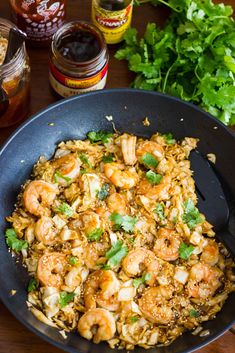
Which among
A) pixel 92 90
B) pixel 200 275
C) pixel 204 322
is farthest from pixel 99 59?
pixel 204 322

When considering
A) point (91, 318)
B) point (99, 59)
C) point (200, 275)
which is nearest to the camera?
point (91, 318)

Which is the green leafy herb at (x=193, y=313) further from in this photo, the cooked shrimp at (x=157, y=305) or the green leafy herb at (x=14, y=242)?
the green leafy herb at (x=14, y=242)

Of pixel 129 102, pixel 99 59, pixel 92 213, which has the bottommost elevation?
pixel 92 213

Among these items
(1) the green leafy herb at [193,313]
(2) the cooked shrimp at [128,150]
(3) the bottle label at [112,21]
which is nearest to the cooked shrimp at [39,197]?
(2) the cooked shrimp at [128,150]

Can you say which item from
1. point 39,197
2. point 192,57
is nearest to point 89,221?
point 39,197

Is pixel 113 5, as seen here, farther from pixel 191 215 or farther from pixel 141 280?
pixel 141 280

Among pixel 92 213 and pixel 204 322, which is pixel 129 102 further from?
pixel 204 322
